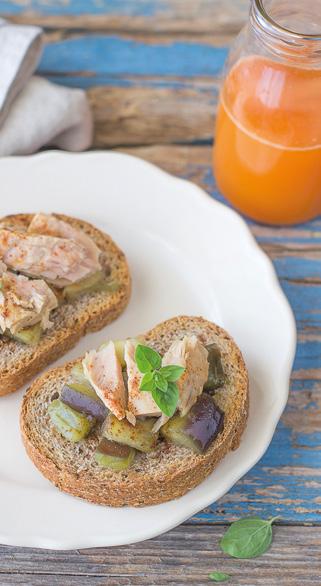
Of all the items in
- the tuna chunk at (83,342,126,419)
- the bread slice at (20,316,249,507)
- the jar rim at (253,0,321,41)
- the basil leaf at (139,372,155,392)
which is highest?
the jar rim at (253,0,321,41)

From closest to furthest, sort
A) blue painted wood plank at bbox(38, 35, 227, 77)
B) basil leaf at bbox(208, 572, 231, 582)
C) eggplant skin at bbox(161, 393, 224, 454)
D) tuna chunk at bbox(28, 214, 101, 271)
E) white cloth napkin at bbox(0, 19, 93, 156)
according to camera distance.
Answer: eggplant skin at bbox(161, 393, 224, 454), basil leaf at bbox(208, 572, 231, 582), tuna chunk at bbox(28, 214, 101, 271), white cloth napkin at bbox(0, 19, 93, 156), blue painted wood plank at bbox(38, 35, 227, 77)

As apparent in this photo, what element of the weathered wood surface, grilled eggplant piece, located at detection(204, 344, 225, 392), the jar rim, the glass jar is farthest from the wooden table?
the jar rim

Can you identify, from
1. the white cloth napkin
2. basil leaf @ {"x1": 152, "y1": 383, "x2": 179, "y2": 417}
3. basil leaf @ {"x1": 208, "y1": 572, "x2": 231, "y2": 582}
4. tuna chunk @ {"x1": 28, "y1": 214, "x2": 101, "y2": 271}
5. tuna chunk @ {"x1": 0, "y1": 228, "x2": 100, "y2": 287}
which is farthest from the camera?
the white cloth napkin

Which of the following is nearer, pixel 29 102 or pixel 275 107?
pixel 275 107

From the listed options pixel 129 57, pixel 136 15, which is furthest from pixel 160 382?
pixel 136 15

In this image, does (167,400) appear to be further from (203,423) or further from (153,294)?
(153,294)

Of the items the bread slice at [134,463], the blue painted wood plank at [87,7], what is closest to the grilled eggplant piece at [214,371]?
the bread slice at [134,463]

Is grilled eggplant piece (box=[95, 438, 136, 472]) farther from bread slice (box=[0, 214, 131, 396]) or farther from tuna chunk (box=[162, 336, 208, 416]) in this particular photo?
bread slice (box=[0, 214, 131, 396])
